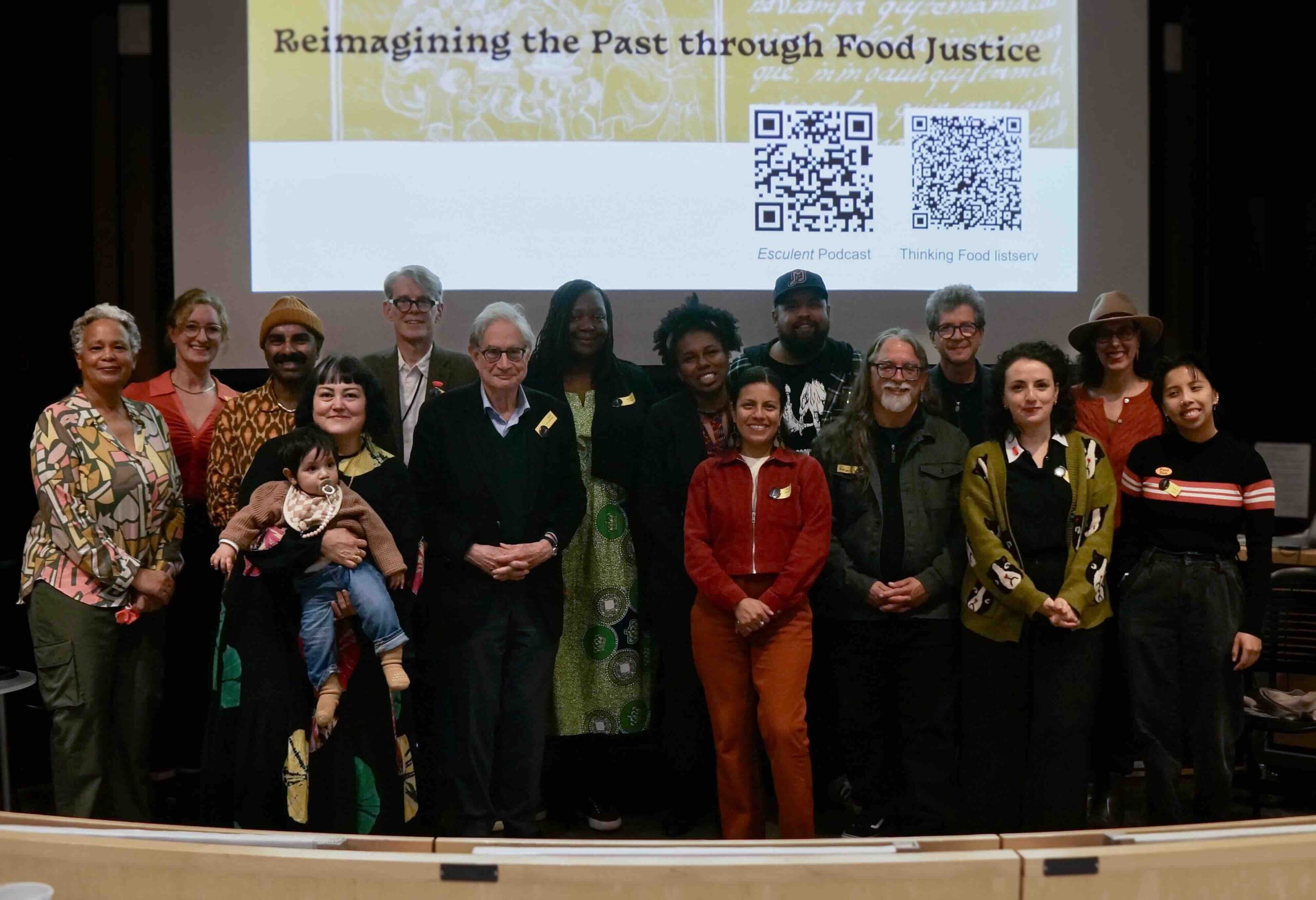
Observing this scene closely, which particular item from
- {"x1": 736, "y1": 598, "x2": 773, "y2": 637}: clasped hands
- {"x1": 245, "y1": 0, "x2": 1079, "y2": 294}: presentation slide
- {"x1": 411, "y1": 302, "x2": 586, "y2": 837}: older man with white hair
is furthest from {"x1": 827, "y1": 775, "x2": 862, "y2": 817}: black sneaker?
{"x1": 245, "y1": 0, "x2": 1079, "y2": 294}: presentation slide

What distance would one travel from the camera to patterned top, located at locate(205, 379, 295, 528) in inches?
128

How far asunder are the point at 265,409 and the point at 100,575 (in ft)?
2.16

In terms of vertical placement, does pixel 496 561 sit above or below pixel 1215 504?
below

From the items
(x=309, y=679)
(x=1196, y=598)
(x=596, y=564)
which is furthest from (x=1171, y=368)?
(x=309, y=679)

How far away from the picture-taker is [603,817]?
3.61 meters

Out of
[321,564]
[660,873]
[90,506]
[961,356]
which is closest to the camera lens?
[660,873]

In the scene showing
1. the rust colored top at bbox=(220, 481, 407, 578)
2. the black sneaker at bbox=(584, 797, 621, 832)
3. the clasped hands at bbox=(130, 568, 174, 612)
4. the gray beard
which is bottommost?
the black sneaker at bbox=(584, 797, 621, 832)

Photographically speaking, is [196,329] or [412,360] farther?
[412,360]

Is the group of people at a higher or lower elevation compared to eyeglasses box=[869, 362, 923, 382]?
lower

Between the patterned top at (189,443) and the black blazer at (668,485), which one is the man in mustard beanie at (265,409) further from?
the black blazer at (668,485)

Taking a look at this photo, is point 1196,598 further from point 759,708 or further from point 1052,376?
point 759,708

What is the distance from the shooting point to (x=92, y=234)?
4129mm

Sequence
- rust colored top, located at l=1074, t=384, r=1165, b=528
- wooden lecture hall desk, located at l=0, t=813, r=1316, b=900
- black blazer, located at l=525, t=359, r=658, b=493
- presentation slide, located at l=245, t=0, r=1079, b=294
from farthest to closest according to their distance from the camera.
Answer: presentation slide, located at l=245, t=0, r=1079, b=294 < black blazer, located at l=525, t=359, r=658, b=493 < rust colored top, located at l=1074, t=384, r=1165, b=528 < wooden lecture hall desk, located at l=0, t=813, r=1316, b=900

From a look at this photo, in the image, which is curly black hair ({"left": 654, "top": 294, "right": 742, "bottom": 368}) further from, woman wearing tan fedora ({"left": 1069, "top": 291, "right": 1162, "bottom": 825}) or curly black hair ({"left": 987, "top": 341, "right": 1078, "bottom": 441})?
woman wearing tan fedora ({"left": 1069, "top": 291, "right": 1162, "bottom": 825})
